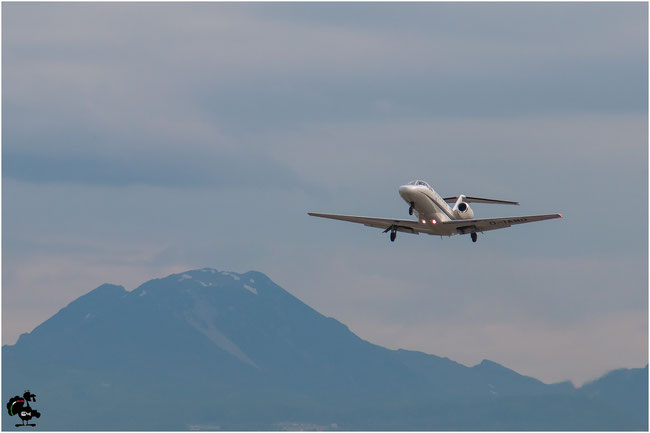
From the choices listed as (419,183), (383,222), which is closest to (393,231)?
(383,222)

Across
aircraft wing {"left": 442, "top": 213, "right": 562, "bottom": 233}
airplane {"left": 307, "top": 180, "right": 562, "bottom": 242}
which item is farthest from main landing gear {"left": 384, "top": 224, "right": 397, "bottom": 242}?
aircraft wing {"left": 442, "top": 213, "right": 562, "bottom": 233}

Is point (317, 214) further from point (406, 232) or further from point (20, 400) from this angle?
point (20, 400)

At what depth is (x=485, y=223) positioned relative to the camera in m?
130

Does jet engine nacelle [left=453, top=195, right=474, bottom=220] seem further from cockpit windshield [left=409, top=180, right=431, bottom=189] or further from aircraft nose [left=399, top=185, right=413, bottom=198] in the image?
aircraft nose [left=399, top=185, right=413, bottom=198]

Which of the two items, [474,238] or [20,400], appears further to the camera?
[474,238]

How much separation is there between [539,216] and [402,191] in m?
13.3

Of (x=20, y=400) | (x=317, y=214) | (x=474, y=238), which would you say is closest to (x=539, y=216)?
(x=474, y=238)

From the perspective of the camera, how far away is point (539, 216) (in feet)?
410

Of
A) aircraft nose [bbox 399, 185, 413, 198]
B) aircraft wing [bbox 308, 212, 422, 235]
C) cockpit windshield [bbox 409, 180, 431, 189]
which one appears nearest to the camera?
aircraft nose [bbox 399, 185, 413, 198]

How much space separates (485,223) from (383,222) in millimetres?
10088

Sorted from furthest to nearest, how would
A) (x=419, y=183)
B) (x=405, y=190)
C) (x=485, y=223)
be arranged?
(x=485, y=223)
(x=419, y=183)
(x=405, y=190)

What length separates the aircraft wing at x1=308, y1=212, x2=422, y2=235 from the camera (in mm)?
129625

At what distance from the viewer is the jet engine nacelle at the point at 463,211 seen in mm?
130438

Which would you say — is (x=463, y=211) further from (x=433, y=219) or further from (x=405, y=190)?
(x=405, y=190)
